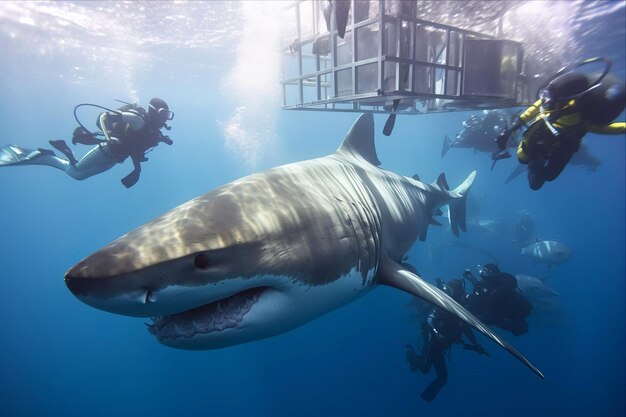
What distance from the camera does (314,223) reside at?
8.48 feet

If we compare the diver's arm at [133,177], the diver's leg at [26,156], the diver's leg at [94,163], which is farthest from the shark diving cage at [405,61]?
the diver's leg at [26,156]

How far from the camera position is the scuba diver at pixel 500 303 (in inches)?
274

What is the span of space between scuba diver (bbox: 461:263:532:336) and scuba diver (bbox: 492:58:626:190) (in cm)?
298

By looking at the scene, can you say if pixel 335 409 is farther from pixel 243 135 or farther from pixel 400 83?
pixel 243 135

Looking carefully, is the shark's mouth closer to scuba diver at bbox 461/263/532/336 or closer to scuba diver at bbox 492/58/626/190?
scuba diver at bbox 492/58/626/190

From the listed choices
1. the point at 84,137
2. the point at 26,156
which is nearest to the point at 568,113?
the point at 84,137

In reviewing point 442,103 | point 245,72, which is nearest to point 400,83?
point 442,103

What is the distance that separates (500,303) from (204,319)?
675 cm

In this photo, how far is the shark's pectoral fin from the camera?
2.64 meters

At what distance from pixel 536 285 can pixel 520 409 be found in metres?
4.85

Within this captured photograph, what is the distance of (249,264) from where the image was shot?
1.95 m

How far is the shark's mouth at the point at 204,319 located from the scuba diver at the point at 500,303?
6508 mm

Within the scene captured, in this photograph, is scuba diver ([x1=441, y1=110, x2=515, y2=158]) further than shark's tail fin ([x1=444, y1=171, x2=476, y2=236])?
Yes

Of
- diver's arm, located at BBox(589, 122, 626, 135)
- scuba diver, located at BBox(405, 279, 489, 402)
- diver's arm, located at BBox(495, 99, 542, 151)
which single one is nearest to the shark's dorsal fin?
diver's arm, located at BBox(495, 99, 542, 151)
